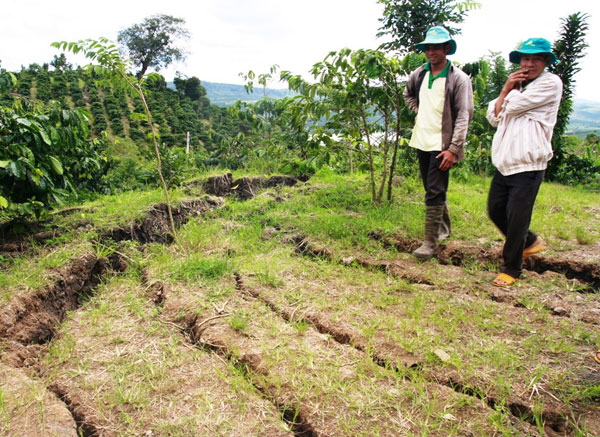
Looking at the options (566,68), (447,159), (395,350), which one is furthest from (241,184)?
(566,68)

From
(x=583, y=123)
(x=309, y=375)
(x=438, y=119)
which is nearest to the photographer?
(x=309, y=375)

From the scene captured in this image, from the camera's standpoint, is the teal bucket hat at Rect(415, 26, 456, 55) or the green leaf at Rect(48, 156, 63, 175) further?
the green leaf at Rect(48, 156, 63, 175)

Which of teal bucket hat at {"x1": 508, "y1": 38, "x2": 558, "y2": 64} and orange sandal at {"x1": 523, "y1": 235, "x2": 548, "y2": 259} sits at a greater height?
teal bucket hat at {"x1": 508, "y1": 38, "x2": 558, "y2": 64}

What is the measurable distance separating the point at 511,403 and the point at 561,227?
264cm

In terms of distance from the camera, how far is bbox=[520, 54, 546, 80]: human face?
8.05 ft

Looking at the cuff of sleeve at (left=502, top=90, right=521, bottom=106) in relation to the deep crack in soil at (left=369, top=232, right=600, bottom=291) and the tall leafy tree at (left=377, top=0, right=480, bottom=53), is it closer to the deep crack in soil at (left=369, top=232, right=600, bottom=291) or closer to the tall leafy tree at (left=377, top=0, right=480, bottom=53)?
the deep crack in soil at (left=369, top=232, right=600, bottom=291)

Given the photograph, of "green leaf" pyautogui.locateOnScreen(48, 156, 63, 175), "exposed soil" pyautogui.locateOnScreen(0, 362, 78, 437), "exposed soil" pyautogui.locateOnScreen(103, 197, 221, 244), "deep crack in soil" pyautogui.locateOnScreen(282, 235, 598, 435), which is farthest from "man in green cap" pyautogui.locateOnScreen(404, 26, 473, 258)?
"green leaf" pyautogui.locateOnScreen(48, 156, 63, 175)

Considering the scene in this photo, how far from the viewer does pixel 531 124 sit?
2533 mm

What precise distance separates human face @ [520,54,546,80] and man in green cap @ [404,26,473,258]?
527 millimetres

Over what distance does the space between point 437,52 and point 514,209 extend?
1.31 m

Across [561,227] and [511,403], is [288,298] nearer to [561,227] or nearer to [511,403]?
[511,403]

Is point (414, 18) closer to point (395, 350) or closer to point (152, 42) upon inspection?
point (395, 350)

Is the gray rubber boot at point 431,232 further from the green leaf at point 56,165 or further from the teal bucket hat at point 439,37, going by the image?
the green leaf at point 56,165

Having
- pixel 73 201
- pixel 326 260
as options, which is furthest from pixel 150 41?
pixel 326 260
